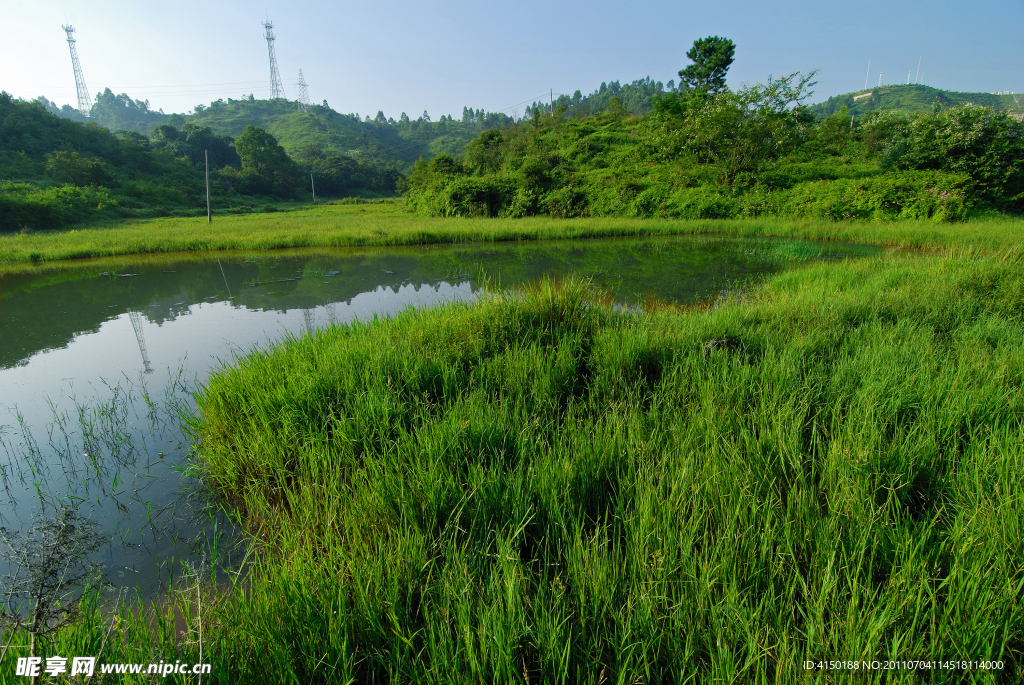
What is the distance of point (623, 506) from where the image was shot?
150 cm

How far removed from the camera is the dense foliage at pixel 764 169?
14.1 m

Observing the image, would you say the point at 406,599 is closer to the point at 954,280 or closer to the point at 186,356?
the point at 186,356

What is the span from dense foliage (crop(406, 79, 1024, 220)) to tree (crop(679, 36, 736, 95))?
15.6 ft

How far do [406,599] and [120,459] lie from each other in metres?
2.34

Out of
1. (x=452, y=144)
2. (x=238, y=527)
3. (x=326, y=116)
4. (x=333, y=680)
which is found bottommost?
(x=238, y=527)

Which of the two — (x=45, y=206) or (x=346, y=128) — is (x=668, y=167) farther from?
(x=346, y=128)

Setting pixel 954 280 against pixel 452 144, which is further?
pixel 452 144

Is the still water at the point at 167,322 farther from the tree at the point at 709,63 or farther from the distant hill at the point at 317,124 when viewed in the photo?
the distant hill at the point at 317,124

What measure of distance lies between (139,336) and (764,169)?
2164 centimetres

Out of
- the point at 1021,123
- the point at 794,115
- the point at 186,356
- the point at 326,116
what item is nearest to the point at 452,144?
the point at 326,116

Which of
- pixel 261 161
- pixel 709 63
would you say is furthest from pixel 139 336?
pixel 261 161

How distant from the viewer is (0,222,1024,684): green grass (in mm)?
1006

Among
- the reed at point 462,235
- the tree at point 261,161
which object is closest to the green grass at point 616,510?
the reed at point 462,235

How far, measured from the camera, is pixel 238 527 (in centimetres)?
196
